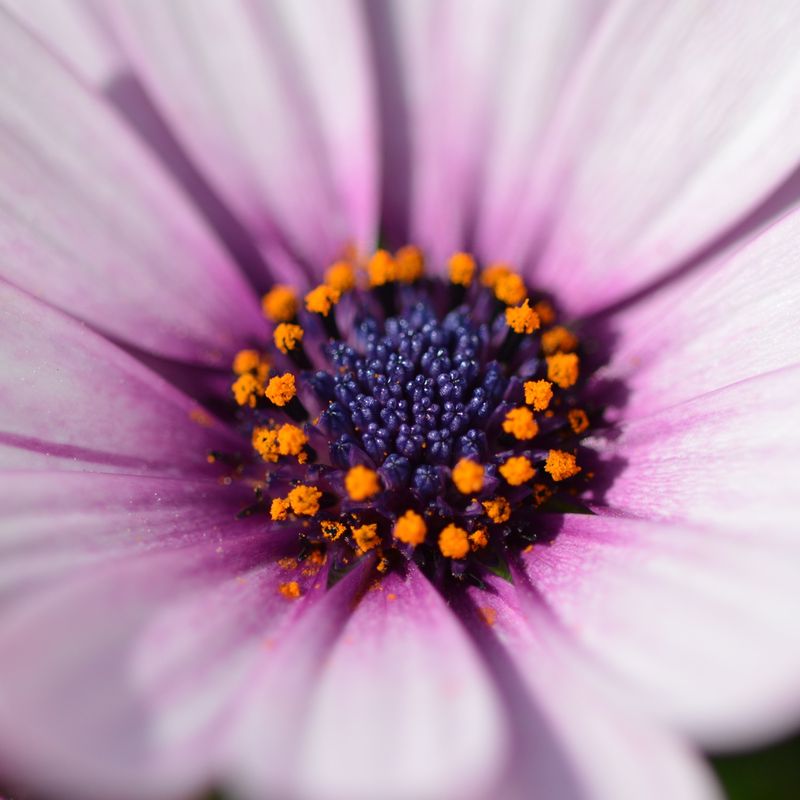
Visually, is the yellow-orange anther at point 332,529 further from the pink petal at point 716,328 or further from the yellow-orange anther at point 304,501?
the pink petal at point 716,328

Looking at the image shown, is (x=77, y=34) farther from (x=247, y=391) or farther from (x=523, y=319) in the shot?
(x=523, y=319)

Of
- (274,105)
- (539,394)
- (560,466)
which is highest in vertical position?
(274,105)

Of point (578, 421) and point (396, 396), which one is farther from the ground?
point (396, 396)

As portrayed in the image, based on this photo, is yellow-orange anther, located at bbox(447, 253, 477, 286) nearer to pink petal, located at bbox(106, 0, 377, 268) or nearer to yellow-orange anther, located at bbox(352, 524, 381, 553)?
pink petal, located at bbox(106, 0, 377, 268)

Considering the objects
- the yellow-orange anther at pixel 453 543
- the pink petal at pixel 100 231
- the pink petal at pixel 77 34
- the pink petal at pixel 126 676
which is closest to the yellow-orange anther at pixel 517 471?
the yellow-orange anther at pixel 453 543

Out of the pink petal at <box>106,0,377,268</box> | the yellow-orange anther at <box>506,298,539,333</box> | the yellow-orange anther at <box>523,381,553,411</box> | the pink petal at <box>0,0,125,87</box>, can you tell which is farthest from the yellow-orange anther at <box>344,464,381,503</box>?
the pink petal at <box>0,0,125,87</box>

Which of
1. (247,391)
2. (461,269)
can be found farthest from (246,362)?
(461,269)
